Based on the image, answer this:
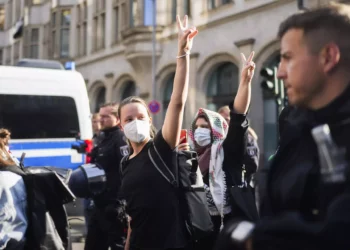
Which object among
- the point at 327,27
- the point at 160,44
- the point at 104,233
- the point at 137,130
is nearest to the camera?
the point at 327,27

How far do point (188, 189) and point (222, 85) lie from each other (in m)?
16.4

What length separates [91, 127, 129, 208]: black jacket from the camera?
5.12 meters

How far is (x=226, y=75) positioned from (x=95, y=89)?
10.5m

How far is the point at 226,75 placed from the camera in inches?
753

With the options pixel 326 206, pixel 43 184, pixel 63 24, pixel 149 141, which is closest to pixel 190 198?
pixel 149 141

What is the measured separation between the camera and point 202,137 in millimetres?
4059

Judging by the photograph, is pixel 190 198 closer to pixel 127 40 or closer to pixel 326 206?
pixel 326 206

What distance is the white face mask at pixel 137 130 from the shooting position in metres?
3.40

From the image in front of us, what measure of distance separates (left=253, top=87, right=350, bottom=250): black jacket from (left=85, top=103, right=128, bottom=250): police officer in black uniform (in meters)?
3.35

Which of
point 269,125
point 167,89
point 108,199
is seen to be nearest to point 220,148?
point 108,199

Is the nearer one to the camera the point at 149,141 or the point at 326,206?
the point at 326,206

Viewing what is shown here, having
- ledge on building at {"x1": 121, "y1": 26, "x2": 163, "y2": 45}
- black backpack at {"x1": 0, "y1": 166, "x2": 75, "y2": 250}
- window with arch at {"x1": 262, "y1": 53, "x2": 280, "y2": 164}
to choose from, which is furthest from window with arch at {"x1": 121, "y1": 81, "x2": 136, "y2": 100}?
black backpack at {"x1": 0, "y1": 166, "x2": 75, "y2": 250}

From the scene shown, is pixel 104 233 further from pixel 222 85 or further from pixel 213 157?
pixel 222 85

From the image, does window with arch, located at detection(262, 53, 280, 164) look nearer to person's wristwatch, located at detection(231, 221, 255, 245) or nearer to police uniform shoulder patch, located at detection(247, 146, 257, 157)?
police uniform shoulder patch, located at detection(247, 146, 257, 157)
